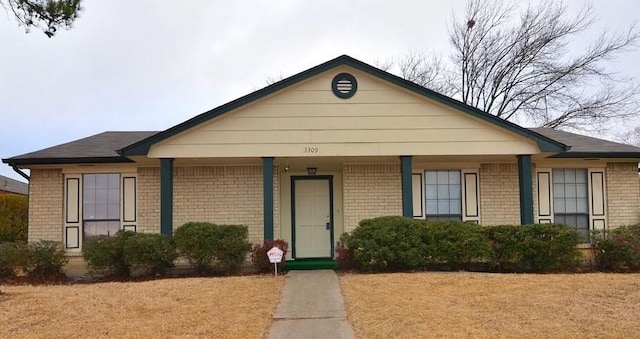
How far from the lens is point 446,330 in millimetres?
6758

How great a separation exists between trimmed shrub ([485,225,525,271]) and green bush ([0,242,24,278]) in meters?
9.48

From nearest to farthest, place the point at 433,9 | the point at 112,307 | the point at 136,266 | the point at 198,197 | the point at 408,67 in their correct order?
the point at 112,307, the point at 136,266, the point at 198,197, the point at 433,9, the point at 408,67

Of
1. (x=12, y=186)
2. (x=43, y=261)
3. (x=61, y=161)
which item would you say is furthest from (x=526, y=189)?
(x=12, y=186)

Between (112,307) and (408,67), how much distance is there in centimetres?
2706

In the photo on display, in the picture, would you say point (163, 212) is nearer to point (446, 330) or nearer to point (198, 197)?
point (198, 197)

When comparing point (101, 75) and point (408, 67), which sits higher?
point (408, 67)

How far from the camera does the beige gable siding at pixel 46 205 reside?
13.7 meters

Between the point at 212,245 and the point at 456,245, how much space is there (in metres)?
4.84

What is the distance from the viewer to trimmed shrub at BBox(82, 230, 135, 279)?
11.4 metres

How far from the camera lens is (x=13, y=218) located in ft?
61.0

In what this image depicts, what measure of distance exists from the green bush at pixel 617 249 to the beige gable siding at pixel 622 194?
2310 mm

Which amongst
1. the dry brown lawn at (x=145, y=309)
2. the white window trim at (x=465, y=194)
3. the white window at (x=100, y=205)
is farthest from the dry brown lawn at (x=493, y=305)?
the white window at (x=100, y=205)

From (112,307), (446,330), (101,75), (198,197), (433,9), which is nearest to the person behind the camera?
(446,330)

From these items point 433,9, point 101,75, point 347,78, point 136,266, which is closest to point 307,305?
point 136,266
